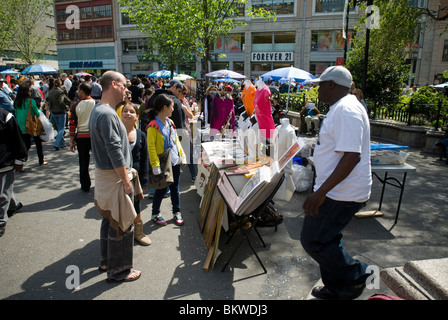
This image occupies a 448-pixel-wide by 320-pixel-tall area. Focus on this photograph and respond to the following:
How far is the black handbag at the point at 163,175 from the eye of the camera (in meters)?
4.09

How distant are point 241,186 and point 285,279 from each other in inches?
44.2

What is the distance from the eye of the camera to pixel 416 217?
4773 millimetres

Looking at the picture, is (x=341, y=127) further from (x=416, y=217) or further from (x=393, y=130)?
(x=393, y=130)

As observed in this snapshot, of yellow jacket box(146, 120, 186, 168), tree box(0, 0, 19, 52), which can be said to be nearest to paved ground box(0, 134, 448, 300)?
yellow jacket box(146, 120, 186, 168)

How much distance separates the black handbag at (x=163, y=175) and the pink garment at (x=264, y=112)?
7.96 ft

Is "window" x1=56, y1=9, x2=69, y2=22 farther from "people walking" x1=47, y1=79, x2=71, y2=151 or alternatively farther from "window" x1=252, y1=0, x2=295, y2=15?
"people walking" x1=47, y1=79, x2=71, y2=151

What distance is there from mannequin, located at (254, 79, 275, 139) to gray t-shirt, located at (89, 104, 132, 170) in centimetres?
360

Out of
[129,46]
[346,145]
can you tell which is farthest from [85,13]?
[346,145]

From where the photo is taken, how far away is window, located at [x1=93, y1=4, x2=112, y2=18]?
45688 millimetres

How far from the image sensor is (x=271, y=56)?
118 feet

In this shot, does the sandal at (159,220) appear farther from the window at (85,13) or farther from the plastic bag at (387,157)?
the window at (85,13)

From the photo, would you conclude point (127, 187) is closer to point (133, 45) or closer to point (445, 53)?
point (445, 53)

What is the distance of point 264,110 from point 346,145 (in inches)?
155
